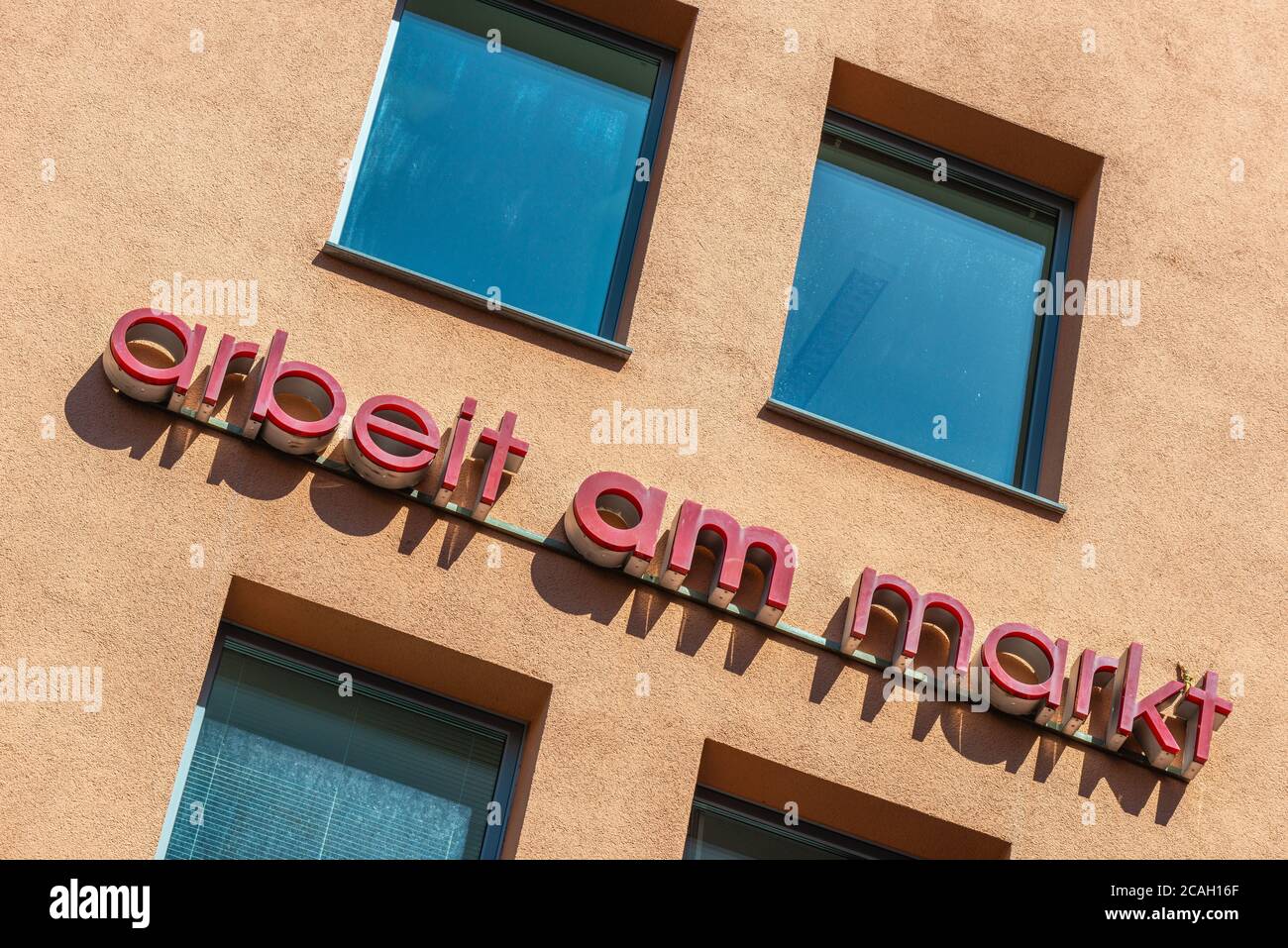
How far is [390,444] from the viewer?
28.5 ft

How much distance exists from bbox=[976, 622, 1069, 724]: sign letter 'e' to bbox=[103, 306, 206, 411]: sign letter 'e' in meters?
4.48

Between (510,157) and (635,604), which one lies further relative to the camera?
(510,157)

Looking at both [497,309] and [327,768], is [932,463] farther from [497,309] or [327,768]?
[327,768]

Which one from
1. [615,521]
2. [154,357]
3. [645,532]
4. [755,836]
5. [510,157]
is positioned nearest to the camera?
[154,357]

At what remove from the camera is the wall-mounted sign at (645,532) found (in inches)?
333

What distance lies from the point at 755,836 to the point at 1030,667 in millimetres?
1803

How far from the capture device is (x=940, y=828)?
887 cm

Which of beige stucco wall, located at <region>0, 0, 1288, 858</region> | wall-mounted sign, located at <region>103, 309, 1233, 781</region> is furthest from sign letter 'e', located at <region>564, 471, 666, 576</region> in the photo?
beige stucco wall, located at <region>0, 0, 1288, 858</region>

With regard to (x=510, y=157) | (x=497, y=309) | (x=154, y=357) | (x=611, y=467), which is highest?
(x=510, y=157)

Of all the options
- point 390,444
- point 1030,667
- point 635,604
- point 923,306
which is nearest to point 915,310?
point 923,306

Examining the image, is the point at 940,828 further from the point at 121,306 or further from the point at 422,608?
→ the point at 121,306

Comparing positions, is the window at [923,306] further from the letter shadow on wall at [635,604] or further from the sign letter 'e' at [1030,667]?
the letter shadow on wall at [635,604]

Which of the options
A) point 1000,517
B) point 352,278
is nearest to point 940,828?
point 1000,517

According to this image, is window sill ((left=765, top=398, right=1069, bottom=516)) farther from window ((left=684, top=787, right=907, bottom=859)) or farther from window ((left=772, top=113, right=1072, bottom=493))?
window ((left=684, top=787, right=907, bottom=859))
